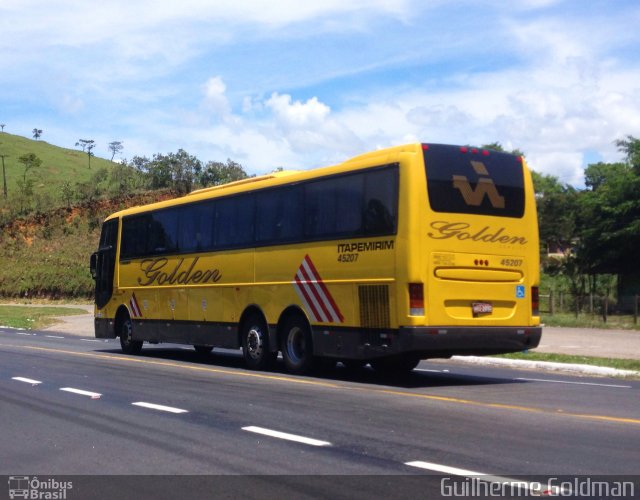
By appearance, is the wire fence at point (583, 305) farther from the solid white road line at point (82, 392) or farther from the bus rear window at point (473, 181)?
the solid white road line at point (82, 392)

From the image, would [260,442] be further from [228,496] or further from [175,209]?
[175,209]

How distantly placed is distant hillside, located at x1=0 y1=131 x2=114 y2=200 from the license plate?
87.2 metres

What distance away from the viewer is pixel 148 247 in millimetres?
21125

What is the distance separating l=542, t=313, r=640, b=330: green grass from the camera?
2846cm

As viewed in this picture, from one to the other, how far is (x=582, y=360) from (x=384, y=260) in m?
6.88

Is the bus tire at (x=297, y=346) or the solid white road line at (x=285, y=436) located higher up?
the bus tire at (x=297, y=346)

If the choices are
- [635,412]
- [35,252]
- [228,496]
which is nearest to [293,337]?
[635,412]

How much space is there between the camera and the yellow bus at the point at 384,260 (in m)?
13.5

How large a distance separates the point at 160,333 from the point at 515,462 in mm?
13864

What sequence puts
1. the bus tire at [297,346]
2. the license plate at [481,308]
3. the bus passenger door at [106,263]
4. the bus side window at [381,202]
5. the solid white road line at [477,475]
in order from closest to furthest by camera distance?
the solid white road line at [477,475]
the bus side window at [381,202]
the license plate at [481,308]
the bus tire at [297,346]
the bus passenger door at [106,263]

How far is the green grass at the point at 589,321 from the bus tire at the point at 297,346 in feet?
50.7

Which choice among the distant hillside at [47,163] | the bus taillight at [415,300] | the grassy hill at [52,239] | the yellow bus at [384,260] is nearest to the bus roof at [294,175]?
the yellow bus at [384,260]
